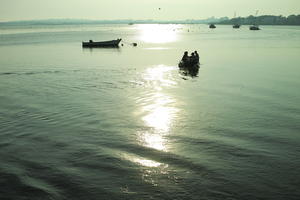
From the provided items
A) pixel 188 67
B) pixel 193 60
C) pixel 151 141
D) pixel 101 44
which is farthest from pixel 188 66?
pixel 101 44

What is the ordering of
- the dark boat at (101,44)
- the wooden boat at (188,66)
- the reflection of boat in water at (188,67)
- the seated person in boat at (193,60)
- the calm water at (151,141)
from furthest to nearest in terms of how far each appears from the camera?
1. the dark boat at (101,44)
2. the seated person in boat at (193,60)
3. the wooden boat at (188,66)
4. the reflection of boat in water at (188,67)
5. the calm water at (151,141)

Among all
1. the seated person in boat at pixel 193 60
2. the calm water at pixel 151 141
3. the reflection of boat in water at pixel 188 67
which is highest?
the seated person in boat at pixel 193 60

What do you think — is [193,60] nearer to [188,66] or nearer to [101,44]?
[188,66]

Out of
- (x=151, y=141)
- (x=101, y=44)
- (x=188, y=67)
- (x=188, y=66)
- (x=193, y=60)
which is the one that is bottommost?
(x=151, y=141)

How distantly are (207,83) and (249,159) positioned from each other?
2024cm

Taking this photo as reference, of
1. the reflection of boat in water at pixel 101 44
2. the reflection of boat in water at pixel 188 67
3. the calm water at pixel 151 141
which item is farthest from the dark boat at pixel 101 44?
the calm water at pixel 151 141

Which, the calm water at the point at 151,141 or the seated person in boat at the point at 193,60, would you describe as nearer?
the calm water at the point at 151,141

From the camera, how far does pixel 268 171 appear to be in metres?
13.2

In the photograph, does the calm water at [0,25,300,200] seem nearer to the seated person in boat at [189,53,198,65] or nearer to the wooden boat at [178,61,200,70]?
the wooden boat at [178,61,200,70]

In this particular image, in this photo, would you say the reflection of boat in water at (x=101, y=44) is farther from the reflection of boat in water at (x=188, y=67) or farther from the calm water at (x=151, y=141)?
the calm water at (x=151, y=141)

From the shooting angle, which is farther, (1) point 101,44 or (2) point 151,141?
(1) point 101,44

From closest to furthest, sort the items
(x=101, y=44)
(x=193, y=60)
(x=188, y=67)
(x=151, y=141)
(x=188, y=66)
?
(x=151, y=141)
(x=188, y=67)
(x=188, y=66)
(x=193, y=60)
(x=101, y=44)

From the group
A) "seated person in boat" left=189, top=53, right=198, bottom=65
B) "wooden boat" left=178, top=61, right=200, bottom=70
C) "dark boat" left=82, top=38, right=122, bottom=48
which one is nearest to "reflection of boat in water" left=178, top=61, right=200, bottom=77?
"wooden boat" left=178, top=61, right=200, bottom=70

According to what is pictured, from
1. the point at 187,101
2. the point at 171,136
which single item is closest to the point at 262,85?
the point at 187,101
